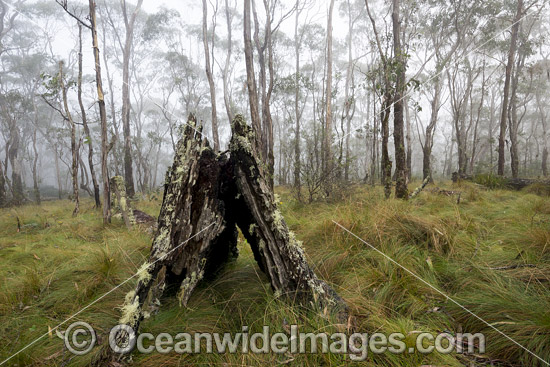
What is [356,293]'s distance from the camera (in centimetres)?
186

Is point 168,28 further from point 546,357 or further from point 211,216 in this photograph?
point 546,357

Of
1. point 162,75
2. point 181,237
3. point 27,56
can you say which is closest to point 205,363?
point 181,237

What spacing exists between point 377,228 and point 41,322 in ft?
9.81

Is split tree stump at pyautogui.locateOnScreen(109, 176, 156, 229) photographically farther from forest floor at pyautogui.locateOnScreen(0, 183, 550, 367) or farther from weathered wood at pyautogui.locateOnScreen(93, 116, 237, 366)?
weathered wood at pyautogui.locateOnScreen(93, 116, 237, 366)

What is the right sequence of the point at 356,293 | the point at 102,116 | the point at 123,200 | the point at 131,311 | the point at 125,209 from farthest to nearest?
the point at 102,116
the point at 125,209
the point at 123,200
the point at 356,293
the point at 131,311

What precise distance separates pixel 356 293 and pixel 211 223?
123 centimetres

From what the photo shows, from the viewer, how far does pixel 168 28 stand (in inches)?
790

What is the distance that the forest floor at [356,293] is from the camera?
1329 mm

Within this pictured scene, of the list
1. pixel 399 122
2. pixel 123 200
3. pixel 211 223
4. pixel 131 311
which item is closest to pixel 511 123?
pixel 399 122

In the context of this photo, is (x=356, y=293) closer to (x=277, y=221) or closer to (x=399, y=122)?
(x=277, y=221)

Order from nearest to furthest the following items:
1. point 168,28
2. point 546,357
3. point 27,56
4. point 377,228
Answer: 1. point 546,357
2. point 377,228
3. point 168,28
4. point 27,56

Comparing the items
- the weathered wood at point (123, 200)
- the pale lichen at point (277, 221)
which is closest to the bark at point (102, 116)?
the weathered wood at point (123, 200)

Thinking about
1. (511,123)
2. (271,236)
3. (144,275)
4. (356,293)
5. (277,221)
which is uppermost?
(511,123)

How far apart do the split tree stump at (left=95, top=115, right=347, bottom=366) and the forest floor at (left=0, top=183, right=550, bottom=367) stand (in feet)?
0.52
